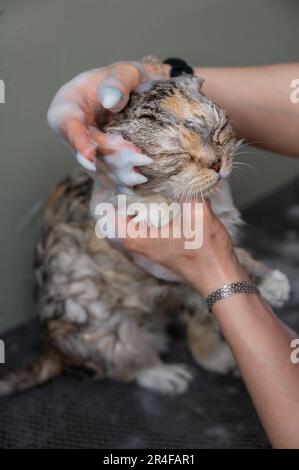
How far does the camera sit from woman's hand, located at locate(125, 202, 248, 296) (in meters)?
0.99

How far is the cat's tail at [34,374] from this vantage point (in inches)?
51.0

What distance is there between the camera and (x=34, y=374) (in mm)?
1324

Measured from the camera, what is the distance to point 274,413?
0.92m

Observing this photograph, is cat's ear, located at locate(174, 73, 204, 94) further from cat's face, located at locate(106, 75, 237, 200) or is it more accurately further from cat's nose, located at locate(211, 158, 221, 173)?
cat's nose, located at locate(211, 158, 221, 173)

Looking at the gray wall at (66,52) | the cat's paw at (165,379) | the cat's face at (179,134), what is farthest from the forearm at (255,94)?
the cat's paw at (165,379)

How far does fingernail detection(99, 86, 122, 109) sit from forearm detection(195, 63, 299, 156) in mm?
288

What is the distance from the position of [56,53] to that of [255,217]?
72 centimetres

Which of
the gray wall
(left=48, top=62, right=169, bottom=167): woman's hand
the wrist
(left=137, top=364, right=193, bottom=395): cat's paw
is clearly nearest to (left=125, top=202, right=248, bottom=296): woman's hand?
the wrist

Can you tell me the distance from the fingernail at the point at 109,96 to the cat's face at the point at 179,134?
0.14ft

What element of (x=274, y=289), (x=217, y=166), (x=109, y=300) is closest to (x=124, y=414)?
(x=109, y=300)

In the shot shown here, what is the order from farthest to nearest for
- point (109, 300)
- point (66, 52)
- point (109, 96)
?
point (109, 300) → point (66, 52) → point (109, 96)

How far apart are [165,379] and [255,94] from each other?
668mm

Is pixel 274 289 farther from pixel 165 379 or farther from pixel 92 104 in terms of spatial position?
pixel 92 104
